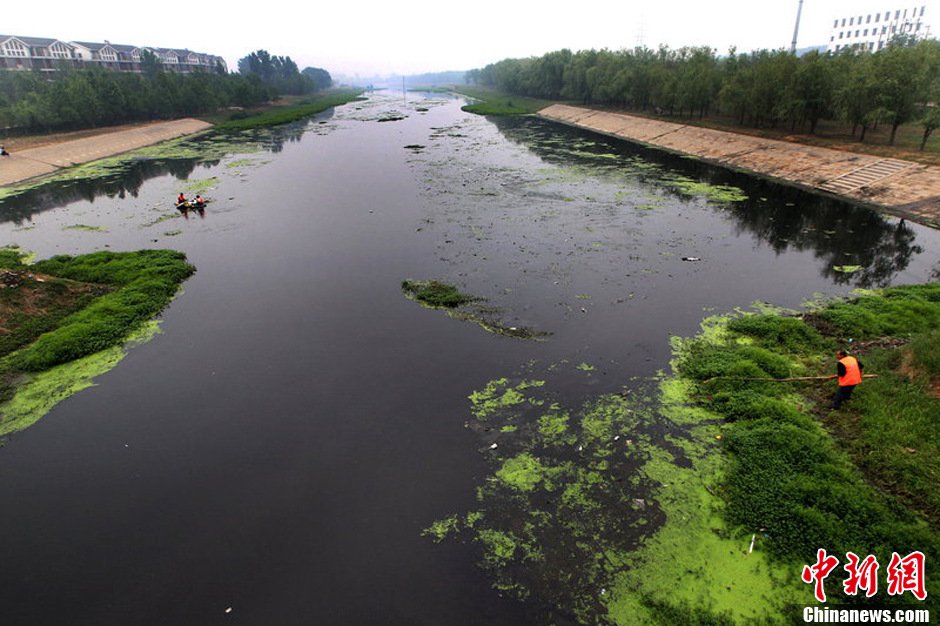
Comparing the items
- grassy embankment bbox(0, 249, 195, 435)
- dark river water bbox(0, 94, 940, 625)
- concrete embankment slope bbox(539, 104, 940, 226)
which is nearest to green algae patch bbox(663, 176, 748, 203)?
dark river water bbox(0, 94, 940, 625)

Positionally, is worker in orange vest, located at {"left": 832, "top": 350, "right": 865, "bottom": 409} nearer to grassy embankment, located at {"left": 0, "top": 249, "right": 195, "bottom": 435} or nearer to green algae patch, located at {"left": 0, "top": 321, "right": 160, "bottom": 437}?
green algae patch, located at {"left": 0, "top": 321, "right": 160, "bottom": 437}

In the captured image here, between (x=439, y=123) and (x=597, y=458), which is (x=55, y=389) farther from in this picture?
(x=439, y=123)

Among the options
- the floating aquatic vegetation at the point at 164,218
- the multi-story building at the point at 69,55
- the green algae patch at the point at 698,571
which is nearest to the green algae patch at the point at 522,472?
the green algae patch at the point at 698,571

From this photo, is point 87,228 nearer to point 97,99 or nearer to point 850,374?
point 850,374

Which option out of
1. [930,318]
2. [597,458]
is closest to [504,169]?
[930,318]

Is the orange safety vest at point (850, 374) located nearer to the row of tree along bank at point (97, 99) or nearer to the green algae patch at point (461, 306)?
the green algae patch at point (461, 306)

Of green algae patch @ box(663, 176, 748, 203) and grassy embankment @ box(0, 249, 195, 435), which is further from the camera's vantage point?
green algae patch @ box(663, 176, 748, 203)
